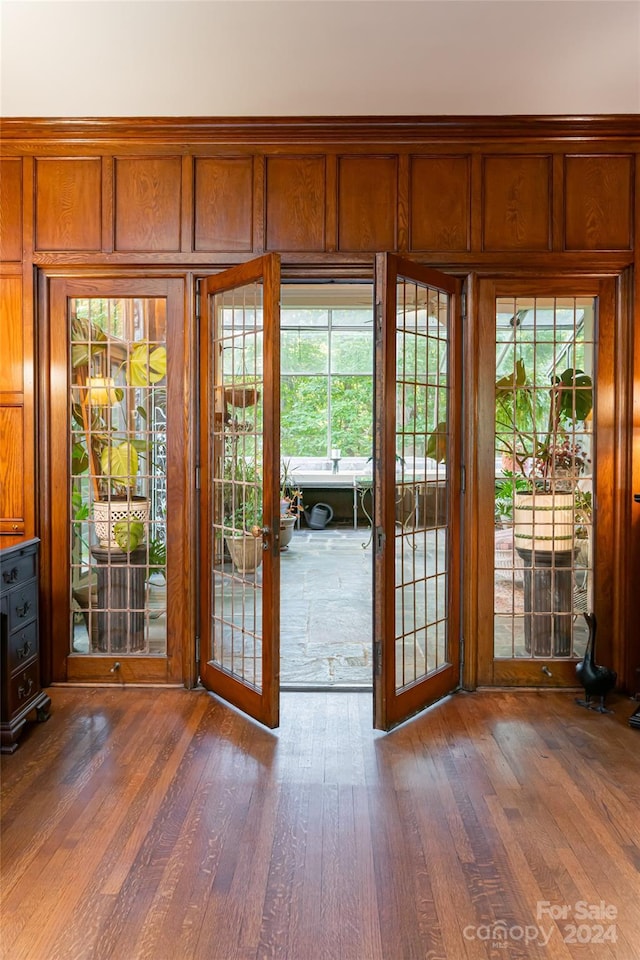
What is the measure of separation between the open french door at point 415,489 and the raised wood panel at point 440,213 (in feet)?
0.81

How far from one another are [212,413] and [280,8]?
A: 187cm

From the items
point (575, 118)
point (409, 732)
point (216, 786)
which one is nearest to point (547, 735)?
point (409, 732)

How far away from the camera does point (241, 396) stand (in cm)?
346

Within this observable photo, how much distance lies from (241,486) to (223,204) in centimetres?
158

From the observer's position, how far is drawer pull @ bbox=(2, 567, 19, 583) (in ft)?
9.88

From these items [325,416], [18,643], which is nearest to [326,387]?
[325,416]

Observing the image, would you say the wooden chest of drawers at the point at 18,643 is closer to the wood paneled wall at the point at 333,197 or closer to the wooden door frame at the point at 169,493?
the wooden door frame at the point at 169,493

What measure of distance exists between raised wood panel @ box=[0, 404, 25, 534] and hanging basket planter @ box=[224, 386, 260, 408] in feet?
3.98

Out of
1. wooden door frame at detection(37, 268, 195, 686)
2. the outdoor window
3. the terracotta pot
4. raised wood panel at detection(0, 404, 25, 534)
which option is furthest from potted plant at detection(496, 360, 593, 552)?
the outdoor window

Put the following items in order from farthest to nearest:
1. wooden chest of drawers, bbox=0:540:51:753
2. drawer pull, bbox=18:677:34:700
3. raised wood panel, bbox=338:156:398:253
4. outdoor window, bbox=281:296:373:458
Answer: outdoor window, bbox=281:296:373:458, raised wood panel, bbox=338:156:398:253, drawer pull, bbox=18:677:34:700, wooden chest of drawers, bbox=0:540:51:753

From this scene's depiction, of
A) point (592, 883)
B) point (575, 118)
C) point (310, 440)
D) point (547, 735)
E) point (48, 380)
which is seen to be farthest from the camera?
point (310, 440)

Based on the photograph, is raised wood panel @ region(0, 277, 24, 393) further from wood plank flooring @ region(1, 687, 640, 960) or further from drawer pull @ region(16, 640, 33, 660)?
wood plank flooring @ region(1, 687, 640, 960)

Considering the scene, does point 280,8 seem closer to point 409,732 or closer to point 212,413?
point 212,413

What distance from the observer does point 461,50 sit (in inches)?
116
